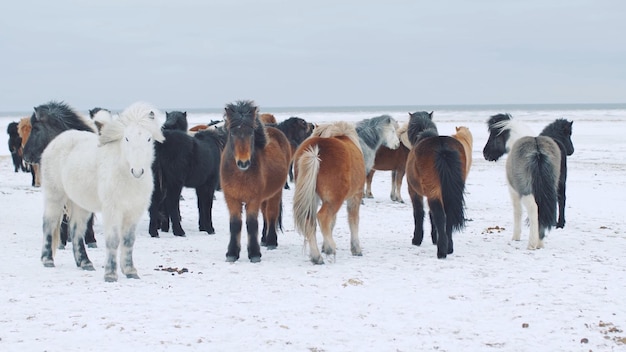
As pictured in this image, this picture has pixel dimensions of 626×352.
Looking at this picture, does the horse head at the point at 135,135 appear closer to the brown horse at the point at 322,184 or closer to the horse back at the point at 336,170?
the brown horse at the point at 322,184

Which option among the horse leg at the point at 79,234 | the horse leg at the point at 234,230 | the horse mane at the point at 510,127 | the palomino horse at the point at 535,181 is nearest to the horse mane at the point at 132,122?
the horse leg at the point at 79,234

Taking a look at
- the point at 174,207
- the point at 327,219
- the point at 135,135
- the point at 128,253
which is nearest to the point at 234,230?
the point at 327,219

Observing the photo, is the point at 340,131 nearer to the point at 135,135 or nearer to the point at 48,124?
the point at 135,135

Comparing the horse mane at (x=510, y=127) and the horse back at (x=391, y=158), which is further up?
the horse mane at (x=510, y=127)

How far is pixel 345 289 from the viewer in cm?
630

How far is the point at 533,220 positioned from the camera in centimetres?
859

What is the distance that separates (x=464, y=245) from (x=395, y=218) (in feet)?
9.57

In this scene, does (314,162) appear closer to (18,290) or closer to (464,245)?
(464,245)

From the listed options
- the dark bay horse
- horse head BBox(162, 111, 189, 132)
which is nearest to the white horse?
the dark bay horse

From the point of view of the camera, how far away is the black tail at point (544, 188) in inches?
340

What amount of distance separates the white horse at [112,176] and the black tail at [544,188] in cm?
513

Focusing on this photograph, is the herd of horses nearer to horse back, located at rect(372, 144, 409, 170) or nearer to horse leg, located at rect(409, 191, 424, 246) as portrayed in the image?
horse leg, located at rect(409, 191, 424, 246)

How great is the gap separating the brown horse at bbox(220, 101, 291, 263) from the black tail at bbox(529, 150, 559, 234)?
11.8ft

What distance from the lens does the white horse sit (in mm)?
6402
